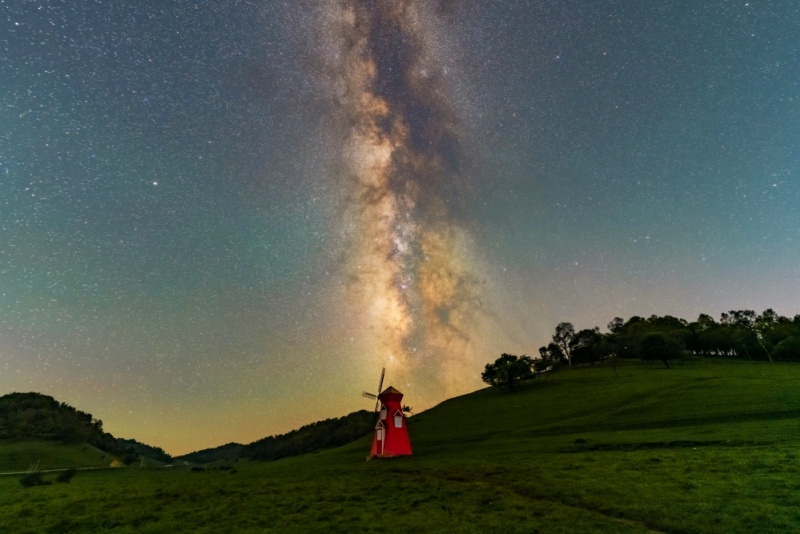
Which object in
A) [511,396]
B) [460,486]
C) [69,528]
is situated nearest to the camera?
[69,528]

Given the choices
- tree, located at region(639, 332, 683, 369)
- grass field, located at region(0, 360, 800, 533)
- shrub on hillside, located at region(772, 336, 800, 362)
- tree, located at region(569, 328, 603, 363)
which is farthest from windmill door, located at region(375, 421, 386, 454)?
tree, located at region(569, 328, 603, 363)

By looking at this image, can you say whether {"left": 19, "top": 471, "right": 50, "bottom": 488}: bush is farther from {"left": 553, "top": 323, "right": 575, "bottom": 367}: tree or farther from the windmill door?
{"left": 553, "top": 323, "right": 575, "bottom": 367}: tree

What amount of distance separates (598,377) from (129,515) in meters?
110

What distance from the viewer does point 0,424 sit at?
4828 inches

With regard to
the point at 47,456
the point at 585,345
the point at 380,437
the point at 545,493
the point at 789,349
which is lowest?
the point at 545,493

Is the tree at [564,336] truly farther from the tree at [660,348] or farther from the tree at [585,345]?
the tree at [660,348]

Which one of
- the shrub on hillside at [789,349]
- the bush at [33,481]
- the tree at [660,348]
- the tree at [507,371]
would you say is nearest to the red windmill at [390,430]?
the bush at [33,481]

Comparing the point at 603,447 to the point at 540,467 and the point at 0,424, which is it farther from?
the point at 0,424

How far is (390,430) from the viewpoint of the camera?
60.2 meters

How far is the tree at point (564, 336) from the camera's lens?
183m

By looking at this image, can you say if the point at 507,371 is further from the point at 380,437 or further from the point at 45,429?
the point at 45,429

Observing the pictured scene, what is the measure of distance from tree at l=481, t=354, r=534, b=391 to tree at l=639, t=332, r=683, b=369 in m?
33.0

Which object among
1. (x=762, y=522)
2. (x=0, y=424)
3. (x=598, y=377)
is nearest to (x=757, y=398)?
(x=762, y=522)

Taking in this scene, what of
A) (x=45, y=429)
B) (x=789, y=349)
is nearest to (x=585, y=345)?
(x=789, y=349)
